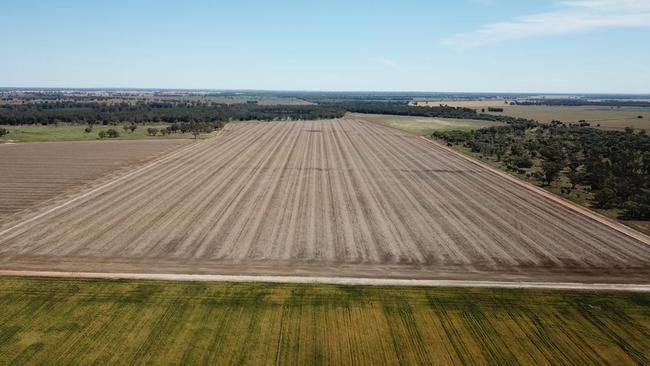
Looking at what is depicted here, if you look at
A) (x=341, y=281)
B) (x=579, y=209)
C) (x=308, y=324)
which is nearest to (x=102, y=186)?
(x=341, y=281)

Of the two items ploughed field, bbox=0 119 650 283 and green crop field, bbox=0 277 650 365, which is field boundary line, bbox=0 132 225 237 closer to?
ploughed field, bbox=0 119 650 283

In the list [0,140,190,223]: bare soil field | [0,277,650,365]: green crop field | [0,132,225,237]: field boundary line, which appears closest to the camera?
[0,277,650,365]: green crop field

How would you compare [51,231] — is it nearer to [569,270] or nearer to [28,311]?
[28,311]

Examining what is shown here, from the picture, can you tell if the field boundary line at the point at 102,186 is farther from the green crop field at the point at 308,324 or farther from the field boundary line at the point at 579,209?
the field boundary line at the point at 579,209

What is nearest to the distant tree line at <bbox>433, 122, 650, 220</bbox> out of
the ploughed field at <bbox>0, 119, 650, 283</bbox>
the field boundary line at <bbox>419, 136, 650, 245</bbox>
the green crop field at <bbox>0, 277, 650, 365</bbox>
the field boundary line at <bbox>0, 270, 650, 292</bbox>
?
the field boundary line at <bbox>419, 136, 650, 245</bbox>

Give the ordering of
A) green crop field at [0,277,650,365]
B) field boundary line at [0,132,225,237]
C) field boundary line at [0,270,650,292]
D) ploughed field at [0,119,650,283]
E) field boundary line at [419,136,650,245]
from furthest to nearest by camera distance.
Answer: field boundary line at [0,132,225,237] < field boundary line at [419,136,650,245] < ploughed field at [0,119,650,283] < field boundary line at [0,270,650,292] < green crop field at [0,277,650,365]

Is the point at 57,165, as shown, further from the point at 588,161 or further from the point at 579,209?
the point at 588,161

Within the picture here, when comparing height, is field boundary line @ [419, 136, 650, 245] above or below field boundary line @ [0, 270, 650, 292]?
above
